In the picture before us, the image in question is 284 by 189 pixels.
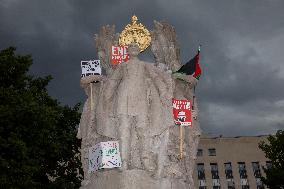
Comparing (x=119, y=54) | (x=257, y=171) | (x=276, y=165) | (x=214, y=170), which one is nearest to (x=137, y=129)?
(x=119, y=54)

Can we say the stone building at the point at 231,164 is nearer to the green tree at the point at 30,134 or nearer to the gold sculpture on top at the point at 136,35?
the green tree at the point at 30,134

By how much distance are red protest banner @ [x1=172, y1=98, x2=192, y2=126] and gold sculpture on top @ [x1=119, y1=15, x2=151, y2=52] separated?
5.12 metres

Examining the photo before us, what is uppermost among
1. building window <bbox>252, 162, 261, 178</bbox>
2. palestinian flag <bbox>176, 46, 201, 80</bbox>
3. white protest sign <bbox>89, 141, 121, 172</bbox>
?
palestinian flag <bbox>176, 46, 201, 80</bbox>

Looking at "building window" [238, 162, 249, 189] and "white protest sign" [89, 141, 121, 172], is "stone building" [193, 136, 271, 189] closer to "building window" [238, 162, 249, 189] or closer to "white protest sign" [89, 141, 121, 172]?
"building window" [238, 162, 249, 189]

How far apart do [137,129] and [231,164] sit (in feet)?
156

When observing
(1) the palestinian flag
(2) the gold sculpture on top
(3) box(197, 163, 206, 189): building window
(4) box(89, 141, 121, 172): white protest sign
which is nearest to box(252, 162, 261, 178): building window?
(3) box(197, 163, 206, 189): building window

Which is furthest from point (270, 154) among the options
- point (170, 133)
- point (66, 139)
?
point (170, 133)

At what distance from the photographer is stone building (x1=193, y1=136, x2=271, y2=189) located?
5453 centimetres

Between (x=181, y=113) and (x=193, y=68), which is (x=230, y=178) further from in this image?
(x=181, y=113)

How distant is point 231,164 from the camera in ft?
180

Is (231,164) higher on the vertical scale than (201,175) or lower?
higher

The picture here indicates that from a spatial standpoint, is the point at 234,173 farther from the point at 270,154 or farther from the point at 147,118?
the point at 147,118

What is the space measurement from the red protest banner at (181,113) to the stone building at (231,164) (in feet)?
147

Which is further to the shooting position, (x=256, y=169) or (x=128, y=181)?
(x=256, y=169)
